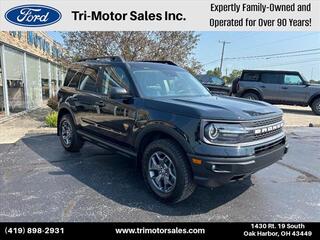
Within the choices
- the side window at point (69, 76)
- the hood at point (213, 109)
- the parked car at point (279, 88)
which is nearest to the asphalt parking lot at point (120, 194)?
the hood at point (213, 109)

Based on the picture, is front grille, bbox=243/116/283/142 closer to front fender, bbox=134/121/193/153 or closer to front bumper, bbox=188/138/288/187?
front bumper, bbox=188/138/288/187

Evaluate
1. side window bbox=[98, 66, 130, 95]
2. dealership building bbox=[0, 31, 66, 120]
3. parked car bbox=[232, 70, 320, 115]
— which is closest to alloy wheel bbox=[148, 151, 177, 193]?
side window bbox=[98, 66, 130, 95]

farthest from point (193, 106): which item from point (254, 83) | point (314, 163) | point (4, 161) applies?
point (254, 83)

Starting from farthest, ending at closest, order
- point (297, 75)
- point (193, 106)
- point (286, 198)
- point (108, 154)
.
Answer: point (297, 75) < point (108, 154) < point (286, 198) < point (193, 106)

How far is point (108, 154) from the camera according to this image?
18.9ft

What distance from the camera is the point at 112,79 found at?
446cm

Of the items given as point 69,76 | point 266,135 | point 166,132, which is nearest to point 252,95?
point 69,76

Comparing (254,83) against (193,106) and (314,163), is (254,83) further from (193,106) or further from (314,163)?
(193,106)

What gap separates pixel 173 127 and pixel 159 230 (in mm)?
1186

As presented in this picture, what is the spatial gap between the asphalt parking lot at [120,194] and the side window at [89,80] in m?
1.40

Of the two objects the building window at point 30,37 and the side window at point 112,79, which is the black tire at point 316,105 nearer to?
the side window at point 112,79

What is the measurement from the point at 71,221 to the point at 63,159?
8.04ft

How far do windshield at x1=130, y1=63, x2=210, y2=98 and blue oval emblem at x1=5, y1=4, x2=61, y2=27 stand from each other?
5.86 m

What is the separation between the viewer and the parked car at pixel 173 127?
3066 millimetres
